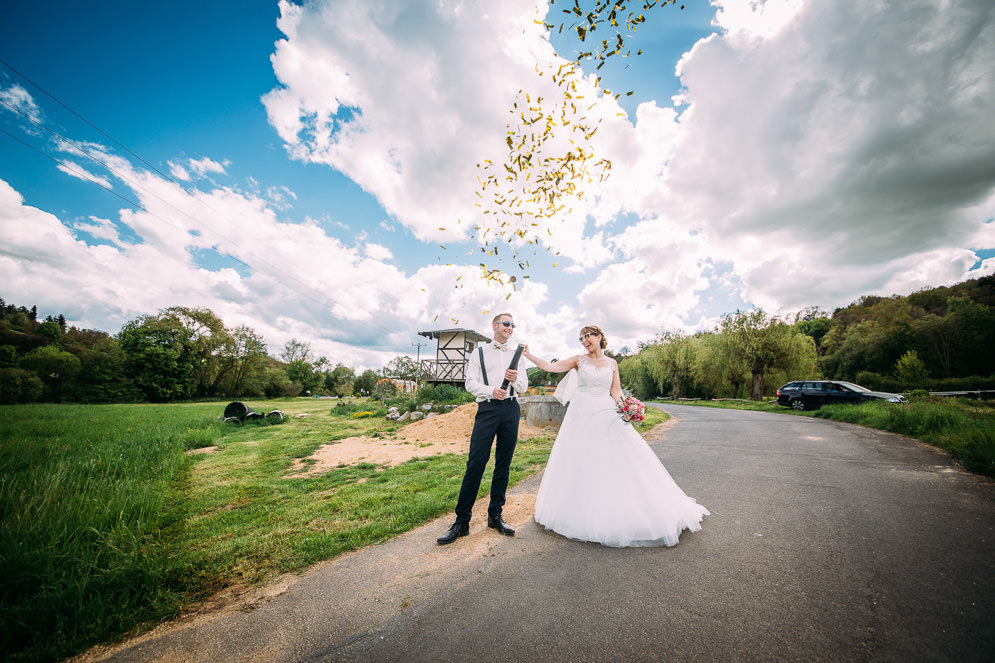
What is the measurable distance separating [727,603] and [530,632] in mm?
1523

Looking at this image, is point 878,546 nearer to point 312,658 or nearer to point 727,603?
point 727,603

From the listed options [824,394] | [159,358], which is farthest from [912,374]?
Result: [159,358]

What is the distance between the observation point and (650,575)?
2.93 metres

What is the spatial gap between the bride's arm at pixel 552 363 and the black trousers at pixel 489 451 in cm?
60

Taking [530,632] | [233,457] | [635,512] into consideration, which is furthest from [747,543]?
[233,457]

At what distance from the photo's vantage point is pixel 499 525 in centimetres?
399

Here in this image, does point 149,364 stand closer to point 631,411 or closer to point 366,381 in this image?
point 366,381

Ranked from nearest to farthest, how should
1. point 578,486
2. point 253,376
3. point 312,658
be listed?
1. point 312,658
2. point 578,486
3. point 253,376

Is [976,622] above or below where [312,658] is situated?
above

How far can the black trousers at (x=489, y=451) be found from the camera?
155 inches

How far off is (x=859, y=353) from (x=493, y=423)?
51798 millimetres

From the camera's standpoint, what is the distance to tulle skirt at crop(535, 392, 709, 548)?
3.55 meters

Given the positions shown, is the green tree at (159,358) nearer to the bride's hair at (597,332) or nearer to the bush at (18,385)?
the bush at (18,385)

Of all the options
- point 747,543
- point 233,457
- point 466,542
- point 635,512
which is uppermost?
point 635,512
